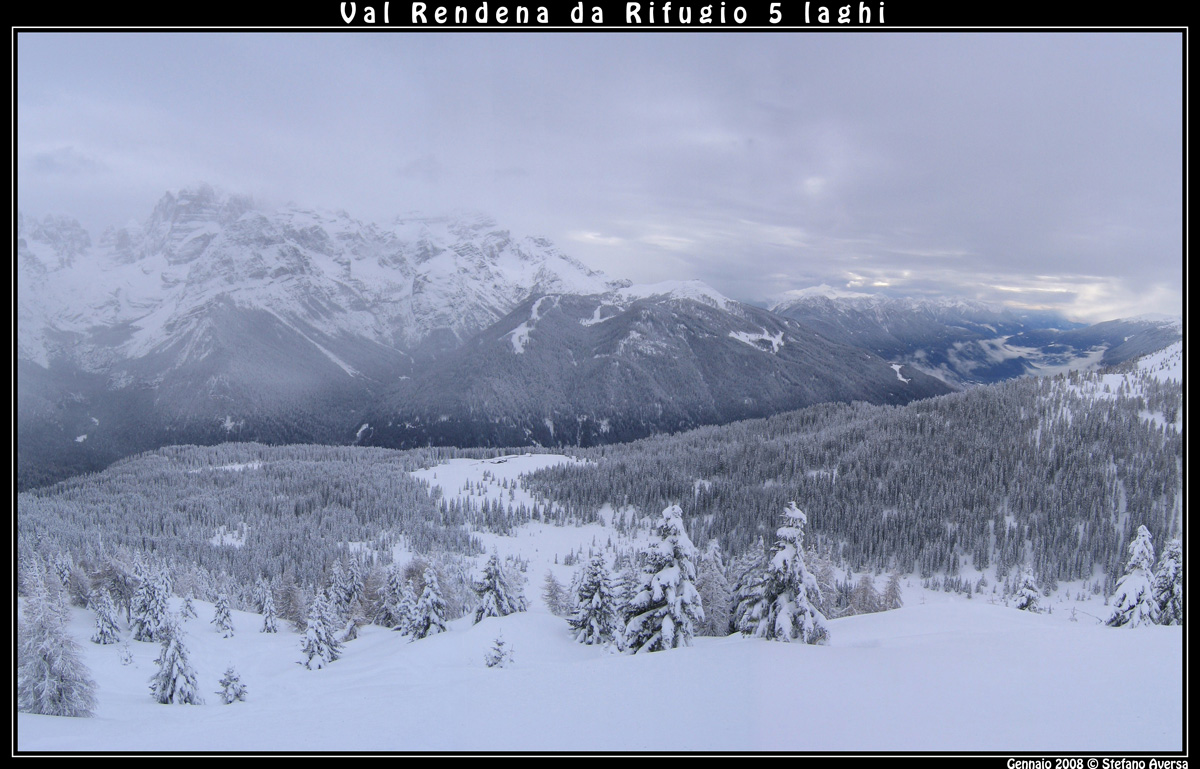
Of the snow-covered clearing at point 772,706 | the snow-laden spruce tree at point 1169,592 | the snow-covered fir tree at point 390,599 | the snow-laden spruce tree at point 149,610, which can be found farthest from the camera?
the snow-covered fir tree at point 390,599

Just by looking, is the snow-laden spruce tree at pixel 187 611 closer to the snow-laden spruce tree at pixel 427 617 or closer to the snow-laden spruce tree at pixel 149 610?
the snow-laden spruce tree at pixel 149 610

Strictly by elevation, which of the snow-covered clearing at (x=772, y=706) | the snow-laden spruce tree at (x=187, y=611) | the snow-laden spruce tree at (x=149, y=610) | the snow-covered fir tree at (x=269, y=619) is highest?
the snow-covered clearing at (x=772, y=706)

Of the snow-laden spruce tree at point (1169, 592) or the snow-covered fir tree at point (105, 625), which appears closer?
the snow-laden spruce tree at point (1169, 592)

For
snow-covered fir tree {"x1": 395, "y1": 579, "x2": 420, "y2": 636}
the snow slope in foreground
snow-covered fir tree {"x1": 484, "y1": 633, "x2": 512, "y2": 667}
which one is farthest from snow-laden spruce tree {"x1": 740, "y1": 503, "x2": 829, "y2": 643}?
snow-covered fir tree {"x1": 395, "y1": 579, "x2": 420, "y2": 636}

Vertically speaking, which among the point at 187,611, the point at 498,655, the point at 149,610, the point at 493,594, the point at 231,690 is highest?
the point at 498,655

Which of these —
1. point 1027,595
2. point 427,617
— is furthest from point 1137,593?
point 427,617

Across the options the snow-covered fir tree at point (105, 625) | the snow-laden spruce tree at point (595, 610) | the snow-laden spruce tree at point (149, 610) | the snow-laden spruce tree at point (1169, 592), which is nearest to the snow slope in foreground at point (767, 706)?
the snow-laden spruce tree at point (595, 610)

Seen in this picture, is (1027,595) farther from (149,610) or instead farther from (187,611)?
(187,611)
